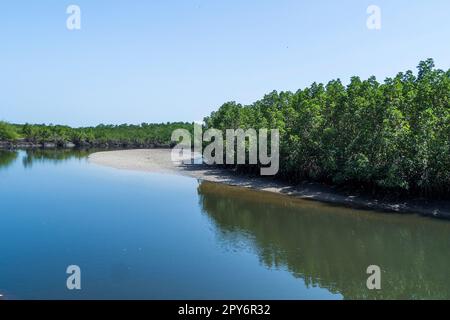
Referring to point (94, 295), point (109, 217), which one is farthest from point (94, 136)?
point (94, 295)

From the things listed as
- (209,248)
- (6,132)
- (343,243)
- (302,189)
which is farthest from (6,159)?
(343,243)

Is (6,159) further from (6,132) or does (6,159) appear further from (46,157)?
(6,132)

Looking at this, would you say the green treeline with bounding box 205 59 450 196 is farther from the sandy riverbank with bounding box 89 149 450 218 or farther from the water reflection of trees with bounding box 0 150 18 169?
the water reflection of trees with bounding box 0 150 18 169

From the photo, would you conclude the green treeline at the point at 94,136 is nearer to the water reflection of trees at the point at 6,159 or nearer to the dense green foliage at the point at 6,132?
the dense green foliage at the point at 6,132

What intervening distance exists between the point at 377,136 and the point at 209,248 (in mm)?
21714

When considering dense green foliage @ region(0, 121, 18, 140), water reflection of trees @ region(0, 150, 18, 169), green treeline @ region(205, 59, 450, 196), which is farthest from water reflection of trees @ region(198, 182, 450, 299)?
dense green foliage @ region(0, 121, 18, 140)

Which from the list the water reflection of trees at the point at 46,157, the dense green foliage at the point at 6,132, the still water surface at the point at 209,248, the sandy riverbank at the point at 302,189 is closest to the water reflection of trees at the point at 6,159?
the water reflection of trees at the point at 46,157

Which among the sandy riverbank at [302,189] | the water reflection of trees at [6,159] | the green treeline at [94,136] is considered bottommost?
the sandy riverbank at [302,189]

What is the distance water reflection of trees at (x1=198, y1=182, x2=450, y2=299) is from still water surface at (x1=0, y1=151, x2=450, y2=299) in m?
0.08

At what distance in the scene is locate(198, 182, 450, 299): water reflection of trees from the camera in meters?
22.4

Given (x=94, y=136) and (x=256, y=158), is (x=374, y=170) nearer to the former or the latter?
(x=256, y=158)

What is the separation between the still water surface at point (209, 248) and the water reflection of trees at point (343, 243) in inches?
3.2

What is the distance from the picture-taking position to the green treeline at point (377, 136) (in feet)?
124

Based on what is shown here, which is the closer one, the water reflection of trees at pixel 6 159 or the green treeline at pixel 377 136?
the green treeline at pixel 377 136
